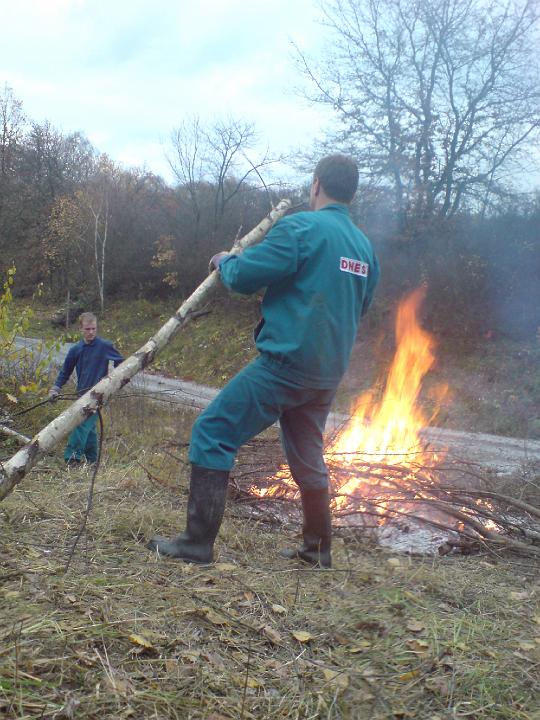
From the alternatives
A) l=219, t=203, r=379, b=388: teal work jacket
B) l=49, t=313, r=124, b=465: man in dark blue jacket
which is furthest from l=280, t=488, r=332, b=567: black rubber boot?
l=49, t=313, r=124, b=465: man in dark blue jacket

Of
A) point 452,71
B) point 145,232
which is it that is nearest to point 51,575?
point 452,71

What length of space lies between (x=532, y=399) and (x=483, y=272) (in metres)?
3.70

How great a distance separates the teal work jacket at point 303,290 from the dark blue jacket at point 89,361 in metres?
4.32

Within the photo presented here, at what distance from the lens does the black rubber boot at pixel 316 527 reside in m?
3.62

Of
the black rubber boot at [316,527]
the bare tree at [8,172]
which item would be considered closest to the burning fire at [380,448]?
the black rubber boot at [316,527]

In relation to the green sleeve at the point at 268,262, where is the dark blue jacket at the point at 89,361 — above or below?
below

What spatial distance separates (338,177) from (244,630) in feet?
7.56

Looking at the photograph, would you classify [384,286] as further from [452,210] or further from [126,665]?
[126,665]

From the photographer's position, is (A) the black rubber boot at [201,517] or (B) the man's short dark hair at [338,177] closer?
(A) the black rubber boot at [201,517]

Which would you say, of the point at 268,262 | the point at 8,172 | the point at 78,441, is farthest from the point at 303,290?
the point at 8,172

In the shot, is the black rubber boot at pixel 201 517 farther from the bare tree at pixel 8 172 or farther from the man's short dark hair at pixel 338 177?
the bare tree at pixel 8 172

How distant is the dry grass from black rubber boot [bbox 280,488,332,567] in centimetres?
12

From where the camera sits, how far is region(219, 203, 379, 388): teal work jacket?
3.24 meters

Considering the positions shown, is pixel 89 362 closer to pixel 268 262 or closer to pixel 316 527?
pixel 316 527
